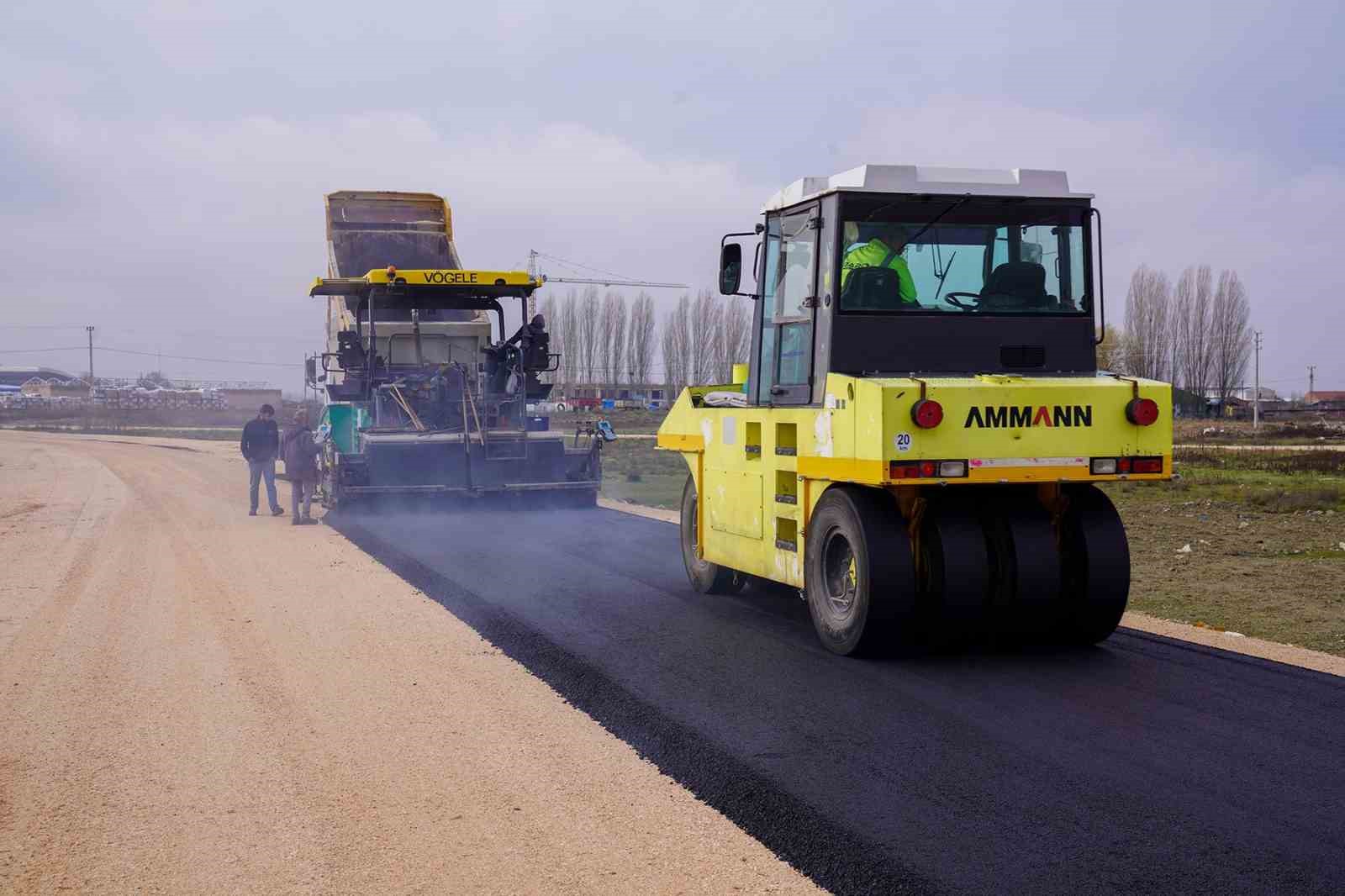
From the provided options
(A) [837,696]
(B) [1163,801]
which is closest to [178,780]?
(A) [837,696]

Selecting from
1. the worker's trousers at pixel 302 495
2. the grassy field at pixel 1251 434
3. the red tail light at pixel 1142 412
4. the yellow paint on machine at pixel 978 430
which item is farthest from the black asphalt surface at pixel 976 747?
the grassy field at pixel 1251 434

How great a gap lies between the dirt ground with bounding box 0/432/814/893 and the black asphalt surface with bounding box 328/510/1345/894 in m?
0.33

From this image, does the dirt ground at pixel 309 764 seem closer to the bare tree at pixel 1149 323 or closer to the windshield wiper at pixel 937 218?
the windshield wiper at pixel 937 218

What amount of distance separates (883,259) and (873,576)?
6.30 feet

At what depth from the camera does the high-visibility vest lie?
768 centimetres

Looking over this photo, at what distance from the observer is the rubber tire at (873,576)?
7.06 m

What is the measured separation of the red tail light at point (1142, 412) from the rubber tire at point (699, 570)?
3.31 metres

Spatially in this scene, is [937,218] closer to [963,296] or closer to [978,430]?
[963,296]

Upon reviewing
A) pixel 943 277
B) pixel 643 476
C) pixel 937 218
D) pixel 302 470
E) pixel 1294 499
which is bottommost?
pixel 643 476

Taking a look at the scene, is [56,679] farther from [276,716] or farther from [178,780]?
[178,780]

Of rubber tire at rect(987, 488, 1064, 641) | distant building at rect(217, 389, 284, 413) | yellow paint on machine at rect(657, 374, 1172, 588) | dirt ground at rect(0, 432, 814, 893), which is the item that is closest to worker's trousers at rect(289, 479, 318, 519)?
dirt ground at rect(0, 432, 814, 893)

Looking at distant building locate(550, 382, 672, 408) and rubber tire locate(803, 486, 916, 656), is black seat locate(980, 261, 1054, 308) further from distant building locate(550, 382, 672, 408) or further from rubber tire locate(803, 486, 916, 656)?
distant building locate(550, 382, 672, 408)

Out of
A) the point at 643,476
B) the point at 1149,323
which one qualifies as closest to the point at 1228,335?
the point at 1149,323

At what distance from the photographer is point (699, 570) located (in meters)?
9.96
